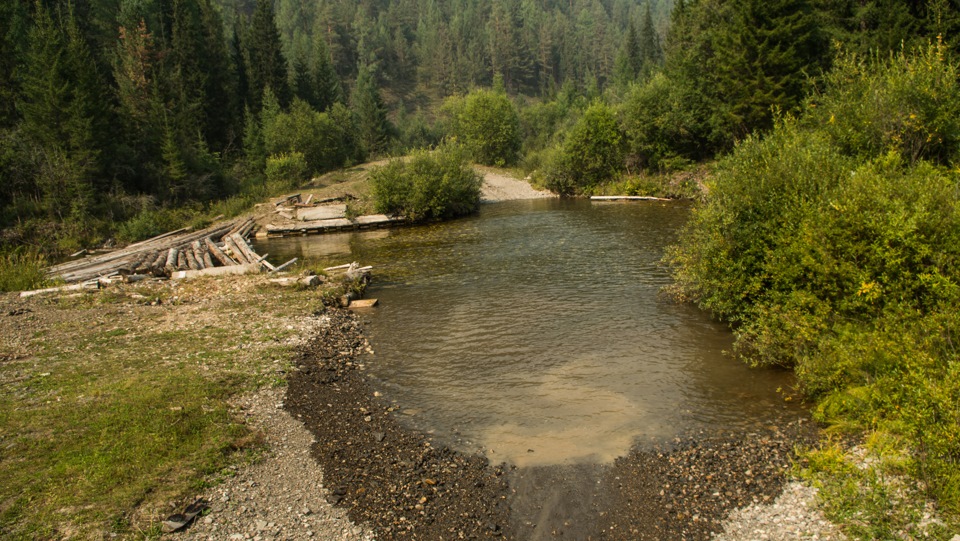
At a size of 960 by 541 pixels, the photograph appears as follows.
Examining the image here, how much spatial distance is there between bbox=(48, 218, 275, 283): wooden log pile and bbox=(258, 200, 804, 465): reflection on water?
788cm

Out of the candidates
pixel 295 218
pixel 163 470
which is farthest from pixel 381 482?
pixel 295 218

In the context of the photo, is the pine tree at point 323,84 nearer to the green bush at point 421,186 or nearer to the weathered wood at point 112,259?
the green bush at point 421,186

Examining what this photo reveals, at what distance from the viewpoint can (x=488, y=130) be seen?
8788 centimetres

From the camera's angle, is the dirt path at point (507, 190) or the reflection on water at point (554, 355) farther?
the dirt path at point (507, 190)

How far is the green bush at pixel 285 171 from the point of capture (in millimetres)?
60938

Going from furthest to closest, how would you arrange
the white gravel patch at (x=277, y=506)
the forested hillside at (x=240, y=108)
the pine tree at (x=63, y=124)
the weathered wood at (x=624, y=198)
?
the weathered wood at (x=624, y=198) < the forested hillside at (x=240, y=108) < the pine tree at (x=63, y=124) < the white gravel patch at (x=277, y=506)

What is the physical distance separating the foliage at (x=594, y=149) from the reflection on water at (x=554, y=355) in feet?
93.2

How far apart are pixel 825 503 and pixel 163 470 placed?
34.9 ft

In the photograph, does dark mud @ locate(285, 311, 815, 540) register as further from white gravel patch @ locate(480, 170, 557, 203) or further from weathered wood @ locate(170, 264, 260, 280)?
white gravel patch @ locate(480, 170, 557, 203)

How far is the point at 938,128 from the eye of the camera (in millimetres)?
19984

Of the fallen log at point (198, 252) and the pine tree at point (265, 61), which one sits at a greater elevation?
the pine tree at point (265, 61)

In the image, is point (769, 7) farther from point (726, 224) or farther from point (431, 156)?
point (726, 224)

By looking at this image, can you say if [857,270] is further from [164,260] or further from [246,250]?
[246,250]

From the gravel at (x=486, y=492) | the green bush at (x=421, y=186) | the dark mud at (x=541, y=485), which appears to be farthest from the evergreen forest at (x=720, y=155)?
the dark mud at (x=541, y=485)
